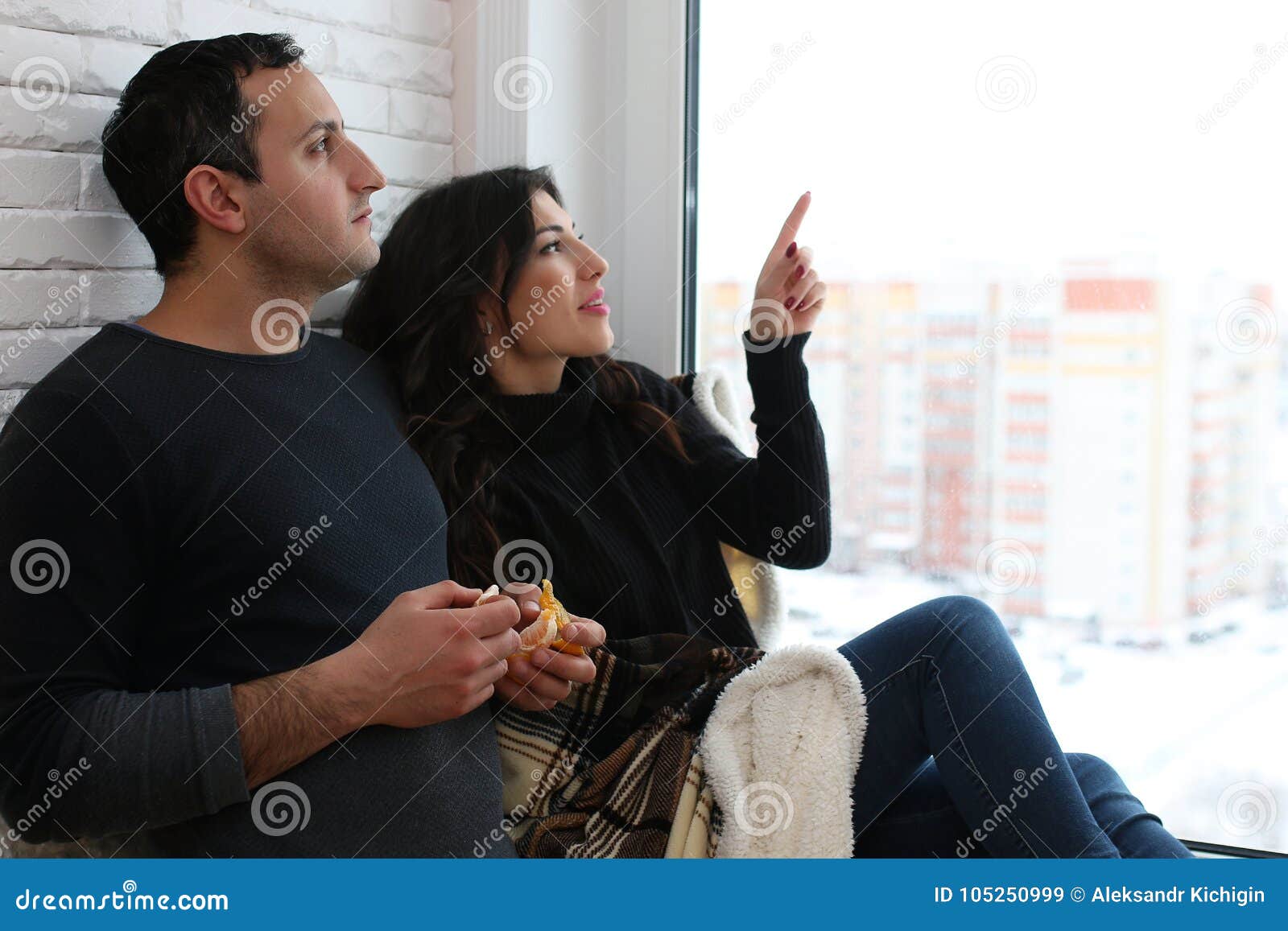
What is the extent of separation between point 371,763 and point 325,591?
7.3 inches

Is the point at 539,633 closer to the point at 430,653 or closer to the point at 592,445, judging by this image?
the point at 430,653

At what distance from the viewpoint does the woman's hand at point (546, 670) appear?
4.35ft

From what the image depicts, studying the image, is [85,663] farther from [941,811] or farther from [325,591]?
[941,811]

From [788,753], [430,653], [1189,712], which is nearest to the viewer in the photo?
[430,653]

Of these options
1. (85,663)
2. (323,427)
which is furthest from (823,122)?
(85,663)

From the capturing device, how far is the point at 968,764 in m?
1.27

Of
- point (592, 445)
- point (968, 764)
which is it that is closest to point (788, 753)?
point (968, 764)

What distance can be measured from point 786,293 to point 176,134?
749mm

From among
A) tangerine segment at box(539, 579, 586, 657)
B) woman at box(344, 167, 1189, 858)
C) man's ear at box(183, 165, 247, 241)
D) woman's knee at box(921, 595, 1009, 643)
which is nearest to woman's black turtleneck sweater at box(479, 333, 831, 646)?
woman at box(344, 167, 1189, 858)

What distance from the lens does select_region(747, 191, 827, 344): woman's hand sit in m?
1.53

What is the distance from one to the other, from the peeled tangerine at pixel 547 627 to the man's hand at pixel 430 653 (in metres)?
0.04

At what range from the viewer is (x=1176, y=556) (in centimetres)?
150

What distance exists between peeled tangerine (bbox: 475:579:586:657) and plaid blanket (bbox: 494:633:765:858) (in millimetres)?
74

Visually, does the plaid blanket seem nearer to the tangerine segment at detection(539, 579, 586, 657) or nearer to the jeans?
the tangerine segment at detection(539, 579, 586, 657)
